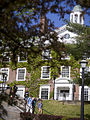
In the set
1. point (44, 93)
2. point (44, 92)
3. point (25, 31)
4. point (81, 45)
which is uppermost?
point (81, 45)

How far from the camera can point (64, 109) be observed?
819 inches

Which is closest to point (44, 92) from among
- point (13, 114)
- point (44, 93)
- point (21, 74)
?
point (44, 93)

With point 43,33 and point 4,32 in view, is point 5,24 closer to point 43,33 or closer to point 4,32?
point 4,32

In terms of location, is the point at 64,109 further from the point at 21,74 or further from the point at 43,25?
the point at 43,25

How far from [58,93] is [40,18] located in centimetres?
2466

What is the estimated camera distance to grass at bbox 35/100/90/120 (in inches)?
754

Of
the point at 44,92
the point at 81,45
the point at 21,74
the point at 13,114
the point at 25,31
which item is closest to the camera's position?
the point at 25,31

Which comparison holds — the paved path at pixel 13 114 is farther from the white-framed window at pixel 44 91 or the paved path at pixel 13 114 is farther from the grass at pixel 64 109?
the white-framed window at pixel 44 91

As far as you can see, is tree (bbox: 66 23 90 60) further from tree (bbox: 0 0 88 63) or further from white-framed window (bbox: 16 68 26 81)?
white-framed window (bbox: 16 68 26 81)

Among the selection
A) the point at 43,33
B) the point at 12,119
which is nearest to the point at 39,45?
the point at 43,33

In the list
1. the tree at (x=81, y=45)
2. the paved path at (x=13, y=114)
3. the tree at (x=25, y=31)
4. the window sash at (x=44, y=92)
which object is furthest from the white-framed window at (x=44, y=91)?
the tree at (x=25, y=31)

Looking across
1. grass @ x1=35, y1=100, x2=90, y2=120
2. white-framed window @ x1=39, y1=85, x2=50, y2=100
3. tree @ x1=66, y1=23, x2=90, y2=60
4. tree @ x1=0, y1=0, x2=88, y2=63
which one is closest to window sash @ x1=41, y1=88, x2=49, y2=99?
white-framed window @ x1=39, y1=85, x2=50, y2=100

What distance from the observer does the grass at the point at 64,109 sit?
1915 cm

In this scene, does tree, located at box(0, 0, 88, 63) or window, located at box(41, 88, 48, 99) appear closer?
tree, located at box(0, 0, 88, 63)
